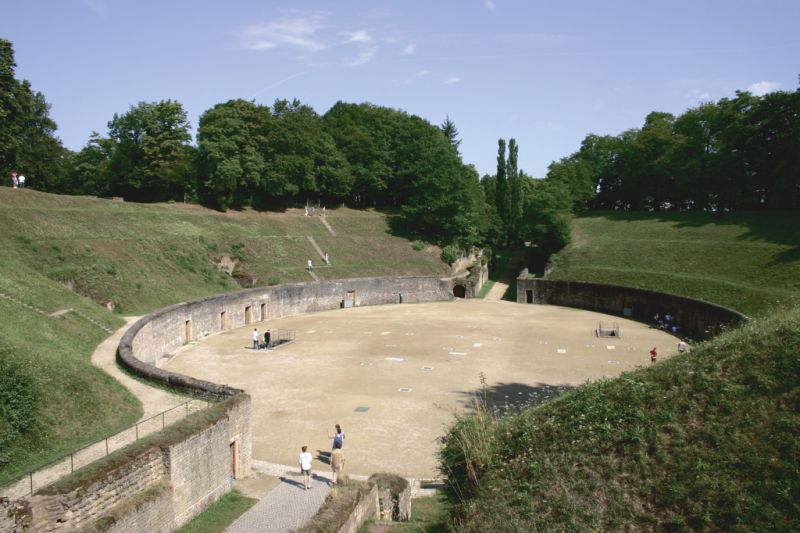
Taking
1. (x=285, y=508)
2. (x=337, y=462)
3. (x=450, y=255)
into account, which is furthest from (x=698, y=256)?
(x=285, y=508)

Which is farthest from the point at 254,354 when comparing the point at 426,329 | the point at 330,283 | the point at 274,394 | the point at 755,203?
the point at 755,203

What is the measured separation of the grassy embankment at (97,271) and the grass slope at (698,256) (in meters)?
15.5

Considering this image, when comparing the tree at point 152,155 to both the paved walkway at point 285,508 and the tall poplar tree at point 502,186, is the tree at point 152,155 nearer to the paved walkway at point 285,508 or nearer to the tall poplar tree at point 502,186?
the tall poplar tree at point 502,186

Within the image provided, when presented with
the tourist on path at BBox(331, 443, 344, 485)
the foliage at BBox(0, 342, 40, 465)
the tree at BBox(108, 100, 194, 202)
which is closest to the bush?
the tree at BBox(108, 100, 194, 202)

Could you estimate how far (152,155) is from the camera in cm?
5356

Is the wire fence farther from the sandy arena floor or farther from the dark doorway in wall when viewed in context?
the sandy arena floor

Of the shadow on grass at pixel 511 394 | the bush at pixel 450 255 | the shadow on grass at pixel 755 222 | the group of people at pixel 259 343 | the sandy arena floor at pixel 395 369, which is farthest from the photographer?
the bush at pixel 450 255

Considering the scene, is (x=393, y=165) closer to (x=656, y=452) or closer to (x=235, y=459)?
(x=235, y=459)

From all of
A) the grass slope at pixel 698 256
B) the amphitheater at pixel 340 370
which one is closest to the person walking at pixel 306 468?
the amphitheater at pixel 340 370

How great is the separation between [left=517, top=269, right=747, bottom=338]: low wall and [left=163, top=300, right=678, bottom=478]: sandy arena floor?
6.16ft

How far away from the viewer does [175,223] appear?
4466 cm

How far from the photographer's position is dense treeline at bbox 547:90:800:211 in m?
49.7

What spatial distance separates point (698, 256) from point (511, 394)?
30903mm

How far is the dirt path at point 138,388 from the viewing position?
1556 cm
